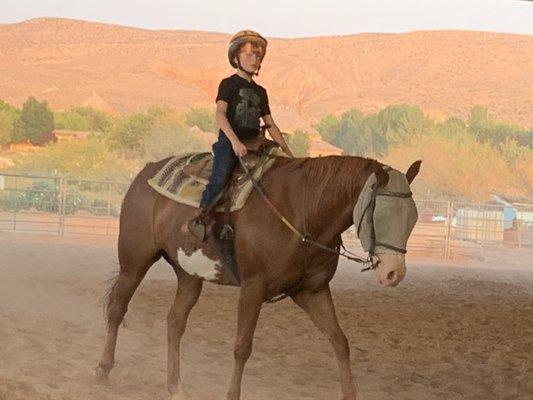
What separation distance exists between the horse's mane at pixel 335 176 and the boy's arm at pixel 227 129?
294 millimetres

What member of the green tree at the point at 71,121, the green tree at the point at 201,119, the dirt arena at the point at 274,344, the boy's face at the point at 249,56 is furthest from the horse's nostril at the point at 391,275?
the green tree at the point at 201,119

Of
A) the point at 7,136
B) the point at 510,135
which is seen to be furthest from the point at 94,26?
the point at 510,135

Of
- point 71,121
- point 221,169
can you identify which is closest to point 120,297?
point 221,169

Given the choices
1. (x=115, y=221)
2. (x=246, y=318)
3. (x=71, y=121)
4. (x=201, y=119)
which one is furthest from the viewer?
(x=201, y=119)

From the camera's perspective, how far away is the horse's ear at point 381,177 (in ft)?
12.8

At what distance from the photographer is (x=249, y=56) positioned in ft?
15.2

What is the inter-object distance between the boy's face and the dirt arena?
1.76 meters

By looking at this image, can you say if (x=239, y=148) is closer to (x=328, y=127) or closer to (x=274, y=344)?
(x=274, y=344)

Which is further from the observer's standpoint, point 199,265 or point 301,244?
point 199,265

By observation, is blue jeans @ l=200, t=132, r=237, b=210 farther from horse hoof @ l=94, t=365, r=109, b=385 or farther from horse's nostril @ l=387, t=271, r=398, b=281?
horse hoof @ l=94, t=365, r=109, b=385

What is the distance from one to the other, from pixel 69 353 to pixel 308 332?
2213 millimetres

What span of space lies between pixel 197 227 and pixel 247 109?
61 cm

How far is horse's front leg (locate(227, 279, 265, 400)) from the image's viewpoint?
4.28m

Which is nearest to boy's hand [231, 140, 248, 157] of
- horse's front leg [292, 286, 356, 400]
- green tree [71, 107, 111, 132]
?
horse's front leg [292, 286, 356, 400]
